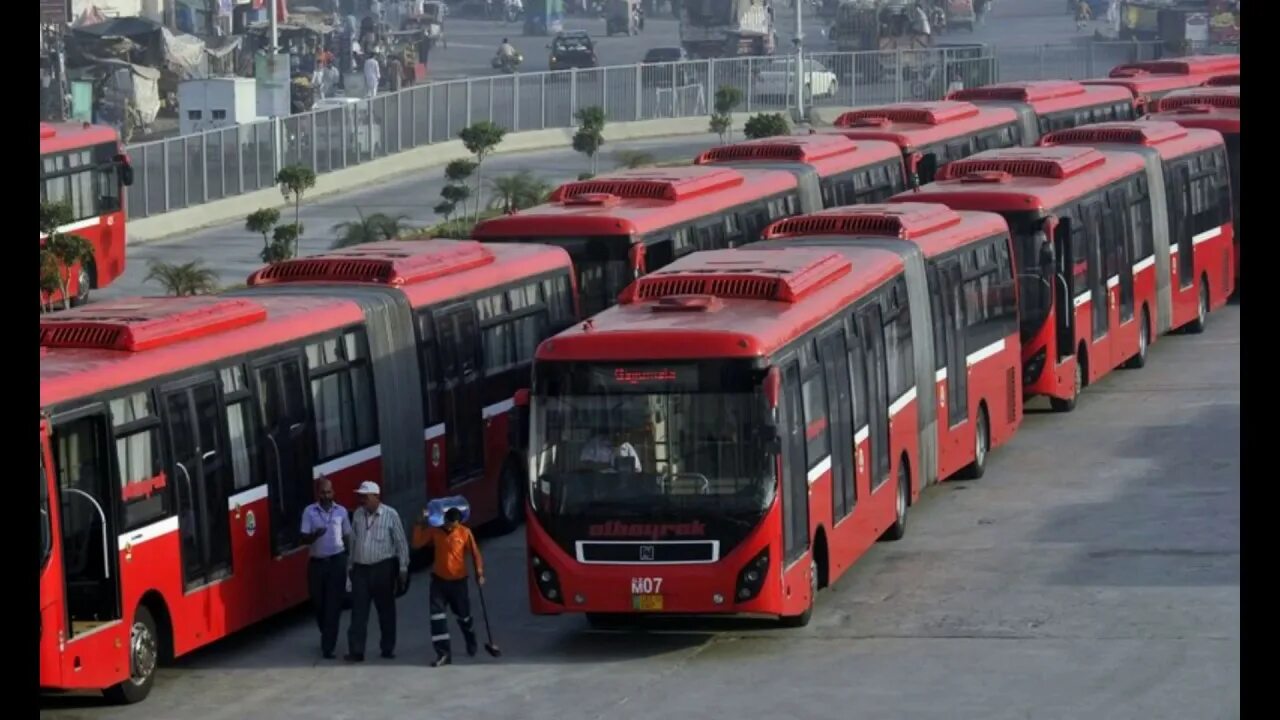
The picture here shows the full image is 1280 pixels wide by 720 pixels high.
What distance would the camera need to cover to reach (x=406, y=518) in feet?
76.5

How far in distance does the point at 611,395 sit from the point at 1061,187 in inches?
516

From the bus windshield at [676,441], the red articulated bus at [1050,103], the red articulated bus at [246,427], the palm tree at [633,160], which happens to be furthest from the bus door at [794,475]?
the palm tree at [633,160]

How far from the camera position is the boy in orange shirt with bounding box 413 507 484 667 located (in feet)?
64.7

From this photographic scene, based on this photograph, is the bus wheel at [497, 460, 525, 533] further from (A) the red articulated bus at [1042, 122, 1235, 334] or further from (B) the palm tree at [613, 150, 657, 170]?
(B) the palm tree at [613, 150, 657, 170]

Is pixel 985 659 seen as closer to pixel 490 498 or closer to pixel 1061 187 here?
pixel 490 498

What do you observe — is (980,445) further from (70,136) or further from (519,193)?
(519,193)

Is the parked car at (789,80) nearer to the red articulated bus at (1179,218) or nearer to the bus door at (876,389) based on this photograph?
the red articulated bus at (1179,218)

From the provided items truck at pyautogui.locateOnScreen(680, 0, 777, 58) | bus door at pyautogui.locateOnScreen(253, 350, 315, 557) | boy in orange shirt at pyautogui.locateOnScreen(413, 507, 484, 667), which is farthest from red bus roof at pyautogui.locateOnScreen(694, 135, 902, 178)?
truck at pyautogui.locateOnScreen(680, 0, 777, 58)

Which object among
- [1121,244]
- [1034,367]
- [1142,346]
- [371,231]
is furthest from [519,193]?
[1034,367]

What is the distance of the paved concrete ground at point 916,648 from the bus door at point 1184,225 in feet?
34.6

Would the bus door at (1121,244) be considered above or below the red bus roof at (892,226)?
below

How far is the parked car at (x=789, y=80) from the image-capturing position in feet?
232

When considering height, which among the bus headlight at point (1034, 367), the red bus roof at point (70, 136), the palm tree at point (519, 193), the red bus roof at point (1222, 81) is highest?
the red bus roof at point (1222, 81)
